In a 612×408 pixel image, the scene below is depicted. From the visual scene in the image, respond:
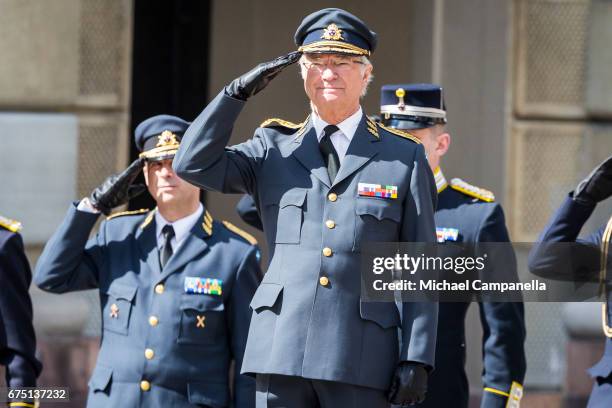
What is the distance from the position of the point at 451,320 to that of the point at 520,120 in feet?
10.0

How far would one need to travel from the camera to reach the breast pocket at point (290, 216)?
15.2ft

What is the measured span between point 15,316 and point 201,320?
0.70 metres

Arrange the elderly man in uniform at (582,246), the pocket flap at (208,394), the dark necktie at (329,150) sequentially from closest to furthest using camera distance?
the dark necktie at (329,150) → the elderly man in uniform at (582,246) → the pocket flap at (208,394)

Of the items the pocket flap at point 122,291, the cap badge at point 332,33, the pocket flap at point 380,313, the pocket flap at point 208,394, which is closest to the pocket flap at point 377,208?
the pocket flap at point 380,313

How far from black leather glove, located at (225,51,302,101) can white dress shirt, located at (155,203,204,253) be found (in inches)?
43.8

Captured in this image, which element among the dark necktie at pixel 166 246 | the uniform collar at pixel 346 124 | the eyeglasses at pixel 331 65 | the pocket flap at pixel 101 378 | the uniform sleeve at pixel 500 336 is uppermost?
the eyeglasses at pixel 331 65

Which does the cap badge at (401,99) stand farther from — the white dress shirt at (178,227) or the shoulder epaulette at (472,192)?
the white dress shirt at (178,227)

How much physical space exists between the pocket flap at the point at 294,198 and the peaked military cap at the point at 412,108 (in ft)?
4.61

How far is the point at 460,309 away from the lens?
5.77 meters

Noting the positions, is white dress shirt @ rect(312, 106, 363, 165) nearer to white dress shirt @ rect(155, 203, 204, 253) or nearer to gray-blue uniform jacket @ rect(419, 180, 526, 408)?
white dress shirt @ rect(155, 203, 204, 253)

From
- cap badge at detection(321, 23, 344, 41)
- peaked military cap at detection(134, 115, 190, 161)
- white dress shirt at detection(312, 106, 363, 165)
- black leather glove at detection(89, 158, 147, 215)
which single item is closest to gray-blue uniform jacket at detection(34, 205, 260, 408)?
black leather glove at detection(89, 158, 147, 215)

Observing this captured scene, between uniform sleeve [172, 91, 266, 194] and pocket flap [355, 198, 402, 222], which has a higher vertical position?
uniform sleeve [172, 91, 266, 194]

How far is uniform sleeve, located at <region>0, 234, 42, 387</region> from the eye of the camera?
5.45m

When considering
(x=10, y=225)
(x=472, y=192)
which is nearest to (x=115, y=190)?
(x=10, y=225)
